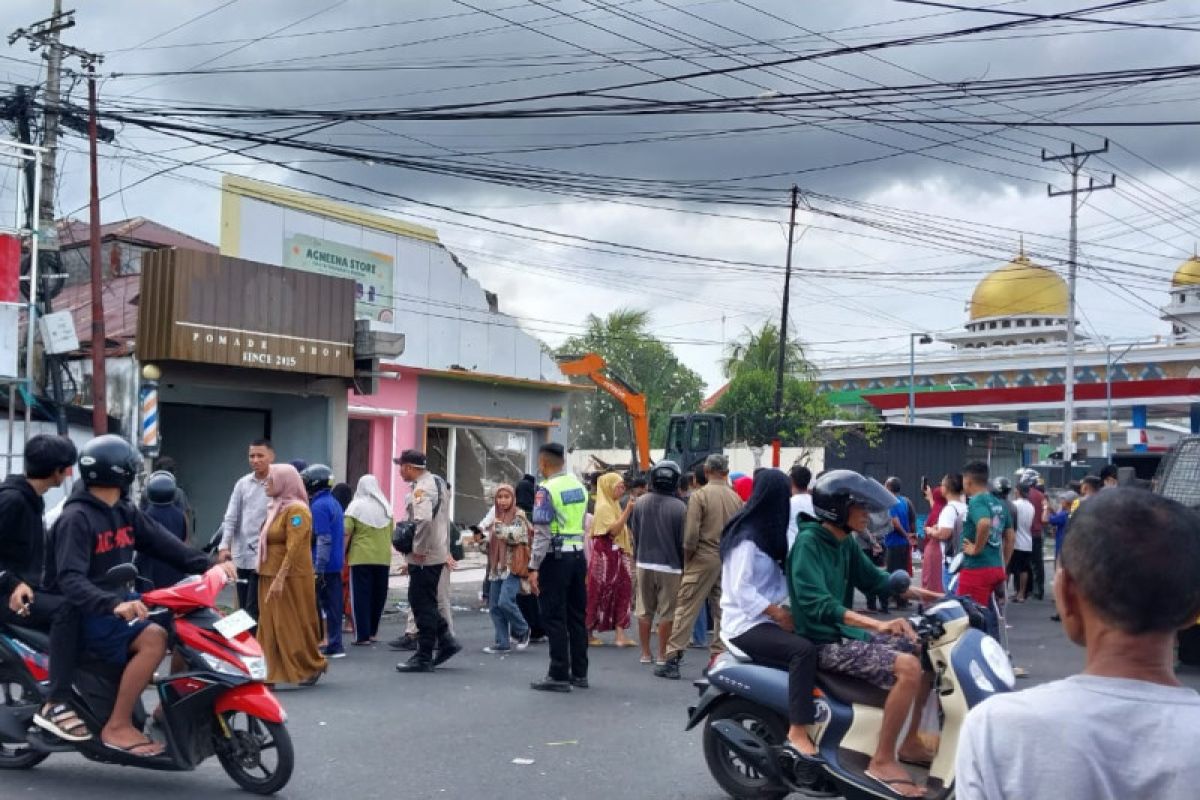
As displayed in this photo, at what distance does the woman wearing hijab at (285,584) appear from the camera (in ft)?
31.0

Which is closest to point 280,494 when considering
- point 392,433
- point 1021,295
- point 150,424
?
point 150,424

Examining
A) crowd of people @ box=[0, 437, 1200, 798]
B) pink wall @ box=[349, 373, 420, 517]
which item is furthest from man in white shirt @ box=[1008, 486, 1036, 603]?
pink wall @ box=[349, 373, 420, 517]

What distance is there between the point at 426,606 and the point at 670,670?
2183 millimetres

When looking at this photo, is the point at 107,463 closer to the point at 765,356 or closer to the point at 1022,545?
the point at 1022,545

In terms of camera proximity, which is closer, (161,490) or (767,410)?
(161,490)

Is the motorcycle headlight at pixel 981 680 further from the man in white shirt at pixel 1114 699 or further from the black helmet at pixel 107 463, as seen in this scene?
the black helmet at pixel 107 463

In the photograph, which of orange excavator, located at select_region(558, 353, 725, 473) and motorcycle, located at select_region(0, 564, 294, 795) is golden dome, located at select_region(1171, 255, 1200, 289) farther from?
motorcycle, located at select_region(0, 564, 294, 795)

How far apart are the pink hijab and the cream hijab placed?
217 centimetres

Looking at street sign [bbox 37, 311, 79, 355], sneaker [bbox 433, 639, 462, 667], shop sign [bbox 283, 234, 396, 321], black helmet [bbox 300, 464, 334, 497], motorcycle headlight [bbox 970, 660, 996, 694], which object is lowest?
sneaker [bbox 433, 639, 462, 667]

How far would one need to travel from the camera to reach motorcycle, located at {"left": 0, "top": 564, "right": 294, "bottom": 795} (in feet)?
20.3

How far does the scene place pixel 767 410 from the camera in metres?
44.5

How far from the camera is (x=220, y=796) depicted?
6.37 meters

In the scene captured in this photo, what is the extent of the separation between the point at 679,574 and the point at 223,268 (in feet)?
32.2

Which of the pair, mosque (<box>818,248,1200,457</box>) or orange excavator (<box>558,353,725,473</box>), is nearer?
orange excavator (<box>558,353,725,473</box>)
